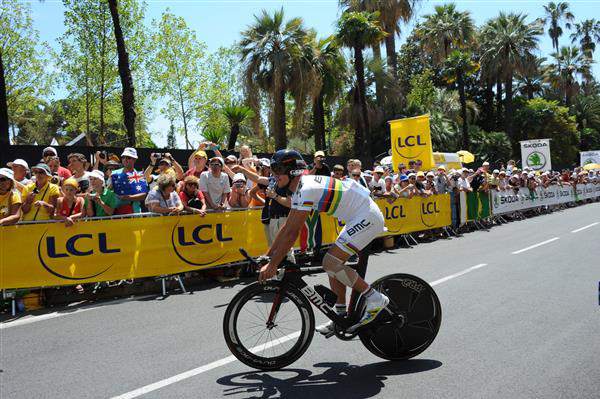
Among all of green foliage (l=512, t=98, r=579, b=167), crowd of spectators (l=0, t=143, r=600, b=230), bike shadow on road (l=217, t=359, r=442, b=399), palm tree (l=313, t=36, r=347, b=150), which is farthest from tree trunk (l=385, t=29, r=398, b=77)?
bike shadow on road (l=217, t=359, r=442, b=399)

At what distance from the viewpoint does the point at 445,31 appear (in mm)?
41656

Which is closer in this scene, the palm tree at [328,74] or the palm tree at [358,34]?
the palm tree at [358,34]

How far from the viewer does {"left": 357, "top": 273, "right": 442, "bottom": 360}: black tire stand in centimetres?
480

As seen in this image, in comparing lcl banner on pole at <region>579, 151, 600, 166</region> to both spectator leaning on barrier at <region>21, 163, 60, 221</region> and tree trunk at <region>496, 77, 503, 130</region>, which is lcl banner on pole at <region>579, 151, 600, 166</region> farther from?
spectator leaning on barrier at <region>21, 163, 60, 221</region>

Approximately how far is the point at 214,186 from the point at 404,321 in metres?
5.74

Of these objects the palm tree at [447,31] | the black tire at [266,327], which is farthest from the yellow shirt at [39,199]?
the palm tree at [447,31]

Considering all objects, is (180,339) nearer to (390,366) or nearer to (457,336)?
(390,366)

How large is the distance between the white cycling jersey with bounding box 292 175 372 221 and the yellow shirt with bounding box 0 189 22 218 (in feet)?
17.6

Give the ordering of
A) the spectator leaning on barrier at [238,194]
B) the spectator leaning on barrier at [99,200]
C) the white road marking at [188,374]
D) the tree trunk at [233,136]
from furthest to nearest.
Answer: the tree trunk at [233,136] < the spectator leaning on barrier at [238,194] < the spectator leaning on barrier at [99,200] < the white road marking at [188,374]

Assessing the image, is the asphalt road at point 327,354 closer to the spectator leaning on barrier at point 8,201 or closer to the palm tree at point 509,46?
the spectator leaning on barrier at point 8,201

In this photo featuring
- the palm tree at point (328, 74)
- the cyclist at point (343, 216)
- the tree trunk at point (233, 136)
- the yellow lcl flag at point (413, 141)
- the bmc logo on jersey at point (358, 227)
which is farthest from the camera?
the palm tree at point (328, 74)

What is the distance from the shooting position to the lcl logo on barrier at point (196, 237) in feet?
29.8

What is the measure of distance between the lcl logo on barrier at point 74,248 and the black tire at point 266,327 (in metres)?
4.46

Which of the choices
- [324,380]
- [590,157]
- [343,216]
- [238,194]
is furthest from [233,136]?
[590,157]
